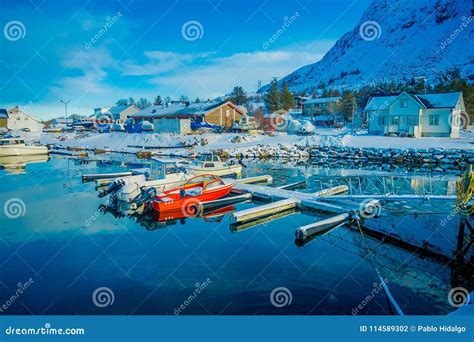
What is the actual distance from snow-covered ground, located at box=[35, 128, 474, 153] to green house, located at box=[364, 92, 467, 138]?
2.27 m

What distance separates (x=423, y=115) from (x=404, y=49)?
9451 cm

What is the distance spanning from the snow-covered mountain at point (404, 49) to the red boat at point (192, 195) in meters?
79.2

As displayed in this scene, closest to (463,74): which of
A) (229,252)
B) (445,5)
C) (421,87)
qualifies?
(421,87)

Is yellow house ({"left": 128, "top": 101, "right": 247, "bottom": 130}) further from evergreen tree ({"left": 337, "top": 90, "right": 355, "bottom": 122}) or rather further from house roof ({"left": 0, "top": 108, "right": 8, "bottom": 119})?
house roof ({"left": 0, "top": 108, "right": 8, "bottom": 119})

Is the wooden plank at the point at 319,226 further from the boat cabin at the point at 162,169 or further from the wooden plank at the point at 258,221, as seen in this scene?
the boat cabin at the point at 162,169

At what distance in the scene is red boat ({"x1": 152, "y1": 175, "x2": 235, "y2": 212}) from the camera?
14.9 metres

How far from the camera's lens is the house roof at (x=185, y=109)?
54.8 meters

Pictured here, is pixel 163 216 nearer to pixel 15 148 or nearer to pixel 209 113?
pixel 15 148

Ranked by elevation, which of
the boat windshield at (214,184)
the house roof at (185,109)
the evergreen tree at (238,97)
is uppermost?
the evergreen tree at (238,97)

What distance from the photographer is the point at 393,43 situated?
13138cm

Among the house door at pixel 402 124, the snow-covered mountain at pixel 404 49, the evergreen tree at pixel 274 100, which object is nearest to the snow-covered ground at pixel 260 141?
the house door at pixel 402 124

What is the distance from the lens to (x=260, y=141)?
138 feet

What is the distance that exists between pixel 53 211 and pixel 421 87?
195 ft

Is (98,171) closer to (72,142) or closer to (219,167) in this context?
(219,167)
